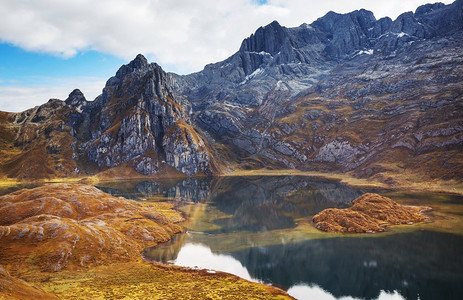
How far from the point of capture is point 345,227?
9981cm

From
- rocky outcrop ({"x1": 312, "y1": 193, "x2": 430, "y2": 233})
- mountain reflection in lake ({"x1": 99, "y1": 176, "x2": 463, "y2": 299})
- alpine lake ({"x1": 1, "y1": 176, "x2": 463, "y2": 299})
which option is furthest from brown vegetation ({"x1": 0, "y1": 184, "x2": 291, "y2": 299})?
rocky outcrop ({"x1": 312, "y1": 193, "x2": 430, "y2": 233})

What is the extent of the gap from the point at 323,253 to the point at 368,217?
38.1m

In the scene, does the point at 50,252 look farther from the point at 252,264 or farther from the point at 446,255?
the point at 446,255

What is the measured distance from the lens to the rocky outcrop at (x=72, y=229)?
66125mm

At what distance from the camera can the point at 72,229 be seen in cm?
7494

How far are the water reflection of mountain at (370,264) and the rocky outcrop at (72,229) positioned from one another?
3183 centimetres

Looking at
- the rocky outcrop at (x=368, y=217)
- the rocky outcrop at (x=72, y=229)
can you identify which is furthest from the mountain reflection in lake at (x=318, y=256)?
the rocky outcrop at (x=72, y=229)

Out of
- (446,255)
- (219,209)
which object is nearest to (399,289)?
(446,255)

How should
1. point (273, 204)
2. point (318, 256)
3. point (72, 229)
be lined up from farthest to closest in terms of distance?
point (273, 204) < point (318, 256) < point (72, 229)

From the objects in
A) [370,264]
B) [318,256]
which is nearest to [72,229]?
[318,256]

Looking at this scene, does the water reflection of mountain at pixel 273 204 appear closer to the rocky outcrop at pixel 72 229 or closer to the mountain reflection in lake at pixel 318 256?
the mountain reflection in lake at pixel 318 256

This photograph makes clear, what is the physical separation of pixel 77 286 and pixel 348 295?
52.7 m

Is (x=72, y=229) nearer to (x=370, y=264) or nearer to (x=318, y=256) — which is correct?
(x=318, y=256)

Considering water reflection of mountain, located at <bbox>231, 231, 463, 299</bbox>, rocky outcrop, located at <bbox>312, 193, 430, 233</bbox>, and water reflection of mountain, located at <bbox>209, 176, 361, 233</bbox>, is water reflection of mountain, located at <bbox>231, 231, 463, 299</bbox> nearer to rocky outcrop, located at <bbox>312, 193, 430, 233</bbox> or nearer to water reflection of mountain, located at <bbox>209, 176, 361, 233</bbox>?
rocky outcrop, located at <bbox>312, 193, 430, 233</bbox>
